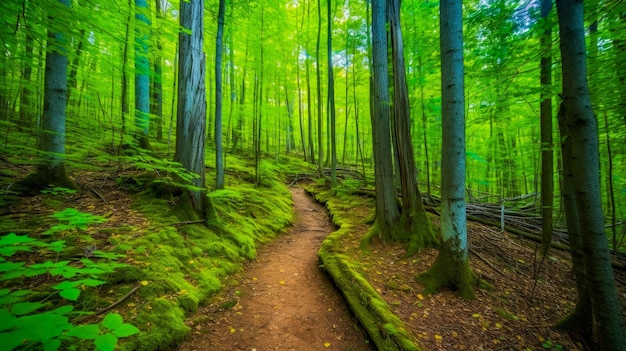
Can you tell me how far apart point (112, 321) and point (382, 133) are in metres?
6.11

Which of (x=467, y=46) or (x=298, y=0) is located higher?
(x=298, y=0)

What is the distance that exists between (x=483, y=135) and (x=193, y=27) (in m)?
17.1

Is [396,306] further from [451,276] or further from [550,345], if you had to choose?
[550,345]

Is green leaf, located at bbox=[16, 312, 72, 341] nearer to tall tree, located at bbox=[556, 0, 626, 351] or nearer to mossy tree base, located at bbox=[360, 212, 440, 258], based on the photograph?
tall tree, located at bbox=[556, 0, 626, 351]

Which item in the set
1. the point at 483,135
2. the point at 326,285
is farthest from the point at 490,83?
the point at 483,135

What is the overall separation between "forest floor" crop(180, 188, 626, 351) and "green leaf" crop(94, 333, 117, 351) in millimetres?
2049

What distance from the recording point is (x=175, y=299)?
3.36 meters

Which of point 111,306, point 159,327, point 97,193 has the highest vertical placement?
point 97,193

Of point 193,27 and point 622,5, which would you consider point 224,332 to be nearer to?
point 193,27

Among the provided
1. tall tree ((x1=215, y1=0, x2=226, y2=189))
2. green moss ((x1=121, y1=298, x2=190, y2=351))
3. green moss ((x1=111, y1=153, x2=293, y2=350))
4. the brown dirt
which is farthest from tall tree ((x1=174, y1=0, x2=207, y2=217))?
the brown dirt

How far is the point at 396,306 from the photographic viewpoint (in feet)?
12.2

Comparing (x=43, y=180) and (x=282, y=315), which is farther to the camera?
(x=43, y=180)

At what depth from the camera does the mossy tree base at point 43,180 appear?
4.15 metres

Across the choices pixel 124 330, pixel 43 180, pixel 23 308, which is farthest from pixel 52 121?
pixel 124 330
